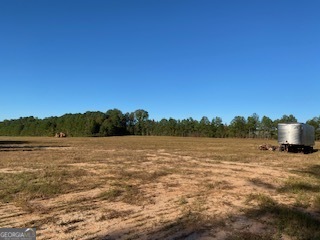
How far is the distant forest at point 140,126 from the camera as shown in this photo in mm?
112812

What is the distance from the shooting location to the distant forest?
113 meters

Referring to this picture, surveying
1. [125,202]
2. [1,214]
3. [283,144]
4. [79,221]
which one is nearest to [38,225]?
[79,221]

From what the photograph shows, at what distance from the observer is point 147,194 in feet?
35.2

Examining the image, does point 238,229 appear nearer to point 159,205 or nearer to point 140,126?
point 159,205

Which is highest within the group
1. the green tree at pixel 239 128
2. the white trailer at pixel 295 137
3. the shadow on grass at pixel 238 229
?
the green tree at pixel 239 128

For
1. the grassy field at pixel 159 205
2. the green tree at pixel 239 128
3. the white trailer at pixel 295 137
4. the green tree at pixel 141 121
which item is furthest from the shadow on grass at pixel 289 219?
the green tree at pixel 141 121

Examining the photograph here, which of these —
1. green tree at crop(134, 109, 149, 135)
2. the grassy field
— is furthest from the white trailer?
green tree at crop(134, 109, 149, 135)

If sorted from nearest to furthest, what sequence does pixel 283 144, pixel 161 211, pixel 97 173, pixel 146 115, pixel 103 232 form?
1. pixel 103 232
2. pixel 161 211
3. pixel 97 173
4. pixel 283 144
5. pixel 146 115

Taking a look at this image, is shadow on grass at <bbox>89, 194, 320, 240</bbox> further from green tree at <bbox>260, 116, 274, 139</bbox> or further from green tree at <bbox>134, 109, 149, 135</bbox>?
green tree at <bbox>134, 109, 149, 135</bbox>

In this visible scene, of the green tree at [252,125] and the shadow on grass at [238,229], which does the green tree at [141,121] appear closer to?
the green tree at [252,125]

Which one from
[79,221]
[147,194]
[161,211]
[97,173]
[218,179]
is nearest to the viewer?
[79,221]

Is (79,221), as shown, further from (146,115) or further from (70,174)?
(146,115)

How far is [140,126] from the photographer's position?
14225 centimetres

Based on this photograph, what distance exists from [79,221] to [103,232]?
97 cm
